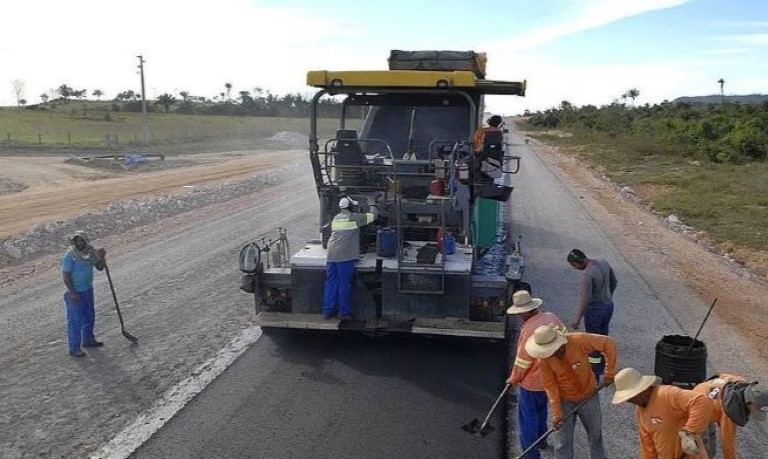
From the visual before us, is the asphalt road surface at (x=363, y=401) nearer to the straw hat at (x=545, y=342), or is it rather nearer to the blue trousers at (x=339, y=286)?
the blue trousers at (x=339, y=286)

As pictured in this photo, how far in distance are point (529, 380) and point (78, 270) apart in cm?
523

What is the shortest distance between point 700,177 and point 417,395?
65.1ft

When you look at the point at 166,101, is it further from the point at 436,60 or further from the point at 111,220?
the point at 436,60

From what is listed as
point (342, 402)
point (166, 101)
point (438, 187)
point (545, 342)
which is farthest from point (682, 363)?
point (166, 101)

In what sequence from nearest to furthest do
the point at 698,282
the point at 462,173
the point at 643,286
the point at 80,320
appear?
1. the point at 80,320
2. the point at 462,173
3. the point at 643,286
4. the point at 698,282

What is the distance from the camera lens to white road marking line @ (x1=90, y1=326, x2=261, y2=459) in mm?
5645

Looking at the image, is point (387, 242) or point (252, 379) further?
point (387, 242)

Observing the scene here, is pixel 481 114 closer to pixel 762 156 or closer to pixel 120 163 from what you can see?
pixel 762 156

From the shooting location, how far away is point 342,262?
7543 mm

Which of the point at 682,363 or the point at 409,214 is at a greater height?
the point at 409,214

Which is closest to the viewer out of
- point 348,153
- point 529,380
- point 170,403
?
point 529,380

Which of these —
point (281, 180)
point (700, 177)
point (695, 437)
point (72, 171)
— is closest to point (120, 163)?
point (72, 171)

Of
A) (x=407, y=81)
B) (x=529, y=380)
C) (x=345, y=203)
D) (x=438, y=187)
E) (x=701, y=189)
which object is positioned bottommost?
(x=701, y=189)

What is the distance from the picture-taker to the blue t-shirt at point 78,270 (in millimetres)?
7738
